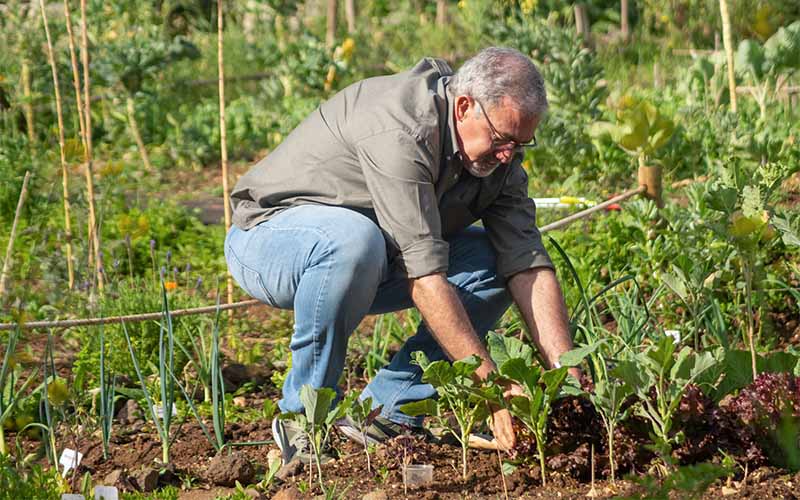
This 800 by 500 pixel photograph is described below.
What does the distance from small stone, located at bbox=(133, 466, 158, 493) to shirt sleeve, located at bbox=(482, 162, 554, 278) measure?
1137 millimetres

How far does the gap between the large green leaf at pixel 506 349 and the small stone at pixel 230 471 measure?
0.70m

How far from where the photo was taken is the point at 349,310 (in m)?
2.95

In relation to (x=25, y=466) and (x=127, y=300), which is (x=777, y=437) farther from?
(x=127, y=300)

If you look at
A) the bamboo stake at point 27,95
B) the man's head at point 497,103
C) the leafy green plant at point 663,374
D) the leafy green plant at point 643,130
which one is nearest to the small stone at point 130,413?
the man's head at point 497,103

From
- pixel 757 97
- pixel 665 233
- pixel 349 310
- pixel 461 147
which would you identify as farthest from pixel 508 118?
pixel 757 97

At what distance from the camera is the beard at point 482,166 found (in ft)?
9.79

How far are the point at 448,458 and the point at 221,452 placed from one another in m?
0.62

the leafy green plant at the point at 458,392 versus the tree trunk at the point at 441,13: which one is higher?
the tree trunk at the point at 441,13

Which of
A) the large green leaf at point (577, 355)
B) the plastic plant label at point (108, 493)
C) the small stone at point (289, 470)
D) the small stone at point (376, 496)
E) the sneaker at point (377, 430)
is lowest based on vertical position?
the sneaker at point (377, 430)

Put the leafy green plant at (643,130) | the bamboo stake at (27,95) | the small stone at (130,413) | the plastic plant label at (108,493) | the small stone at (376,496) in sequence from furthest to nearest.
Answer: the bamboo stake at (27,95), the leafy green plant at (643,130), the small stone at (130,413), the small stone at (376,496), the plastic plant label at (108,493)

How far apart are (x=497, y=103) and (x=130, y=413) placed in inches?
60.8

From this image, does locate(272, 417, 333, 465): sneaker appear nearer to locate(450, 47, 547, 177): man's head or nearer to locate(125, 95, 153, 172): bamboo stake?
locate(450, 47, 547, 177): man's head

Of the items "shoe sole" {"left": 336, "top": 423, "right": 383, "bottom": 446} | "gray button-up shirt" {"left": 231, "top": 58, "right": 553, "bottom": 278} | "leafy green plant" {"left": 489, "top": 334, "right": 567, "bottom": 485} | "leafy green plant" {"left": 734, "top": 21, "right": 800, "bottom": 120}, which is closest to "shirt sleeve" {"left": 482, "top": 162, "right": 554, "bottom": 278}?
"gray button-up shirt" {"left": 231, "top": 58, "right": 553, "bottom": 278}

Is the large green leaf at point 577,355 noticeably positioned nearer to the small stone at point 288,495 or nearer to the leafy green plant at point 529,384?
the leafy green plant at point 529,384
